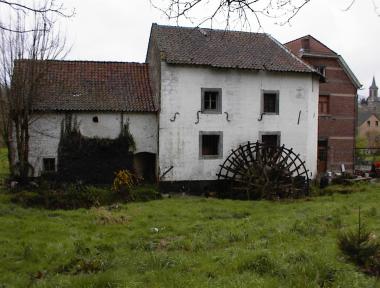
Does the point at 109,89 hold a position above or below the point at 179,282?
above

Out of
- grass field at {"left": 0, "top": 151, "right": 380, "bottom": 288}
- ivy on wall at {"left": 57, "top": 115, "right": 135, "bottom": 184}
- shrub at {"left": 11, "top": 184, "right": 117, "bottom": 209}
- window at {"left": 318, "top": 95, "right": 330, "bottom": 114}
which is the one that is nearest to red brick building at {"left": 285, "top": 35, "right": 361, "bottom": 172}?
window at {"left": 318, "top": 95, "right": 330, "bottom": 114}

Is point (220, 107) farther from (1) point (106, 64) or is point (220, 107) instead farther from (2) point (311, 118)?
(1) point (106, 64)

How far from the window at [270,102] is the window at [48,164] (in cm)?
946

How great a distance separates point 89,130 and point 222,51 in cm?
680

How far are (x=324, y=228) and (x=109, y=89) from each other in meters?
11.9

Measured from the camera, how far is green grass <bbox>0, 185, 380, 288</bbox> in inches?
221

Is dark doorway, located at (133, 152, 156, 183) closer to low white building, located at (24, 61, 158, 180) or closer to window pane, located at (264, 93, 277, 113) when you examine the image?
low white building, located at (24, 61, 158, 180)

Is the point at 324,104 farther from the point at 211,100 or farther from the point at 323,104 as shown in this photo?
the point at 211,100

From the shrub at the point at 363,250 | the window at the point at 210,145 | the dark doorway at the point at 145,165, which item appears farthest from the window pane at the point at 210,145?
the shrub at the point at 363,250

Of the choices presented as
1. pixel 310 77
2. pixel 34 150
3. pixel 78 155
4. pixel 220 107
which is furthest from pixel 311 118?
pixel 34 150

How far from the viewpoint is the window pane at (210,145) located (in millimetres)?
17859

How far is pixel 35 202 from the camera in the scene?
13.8 metres

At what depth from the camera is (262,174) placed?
1672 centimetres

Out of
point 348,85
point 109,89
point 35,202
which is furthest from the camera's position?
point 348,85
